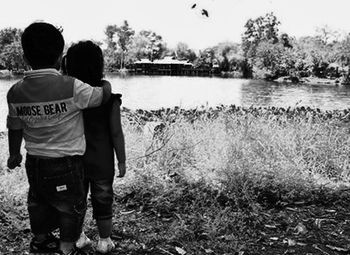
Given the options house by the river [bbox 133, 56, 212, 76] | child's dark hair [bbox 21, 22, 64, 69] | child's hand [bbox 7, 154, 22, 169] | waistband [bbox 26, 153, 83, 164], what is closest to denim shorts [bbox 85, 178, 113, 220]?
waistband [bbox 26, 153, 83, 164]

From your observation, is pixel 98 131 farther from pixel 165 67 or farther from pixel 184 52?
pixel 184 52

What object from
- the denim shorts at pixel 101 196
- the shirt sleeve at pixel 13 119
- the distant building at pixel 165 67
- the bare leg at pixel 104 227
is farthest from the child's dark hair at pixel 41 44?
the distant building at pixel 165 67

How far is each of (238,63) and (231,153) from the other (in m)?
72.1

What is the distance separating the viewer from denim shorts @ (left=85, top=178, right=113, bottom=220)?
7.84 ft

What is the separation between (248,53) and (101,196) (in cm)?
7284

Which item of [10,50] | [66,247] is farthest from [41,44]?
[10,50]

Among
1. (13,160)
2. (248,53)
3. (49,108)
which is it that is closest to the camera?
(49,108)

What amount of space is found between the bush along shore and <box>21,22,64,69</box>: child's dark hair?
4.10 feet

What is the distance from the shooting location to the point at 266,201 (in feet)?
11.3

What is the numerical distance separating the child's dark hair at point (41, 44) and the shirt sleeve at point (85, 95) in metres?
0.20

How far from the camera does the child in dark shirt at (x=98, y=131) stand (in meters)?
2.25

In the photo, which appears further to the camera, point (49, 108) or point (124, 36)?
point (124, 36)

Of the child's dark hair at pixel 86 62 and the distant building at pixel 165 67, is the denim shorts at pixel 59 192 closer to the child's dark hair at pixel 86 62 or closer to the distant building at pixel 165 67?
the child's dark hair at pixel 86 62

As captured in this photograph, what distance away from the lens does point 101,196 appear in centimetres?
241
